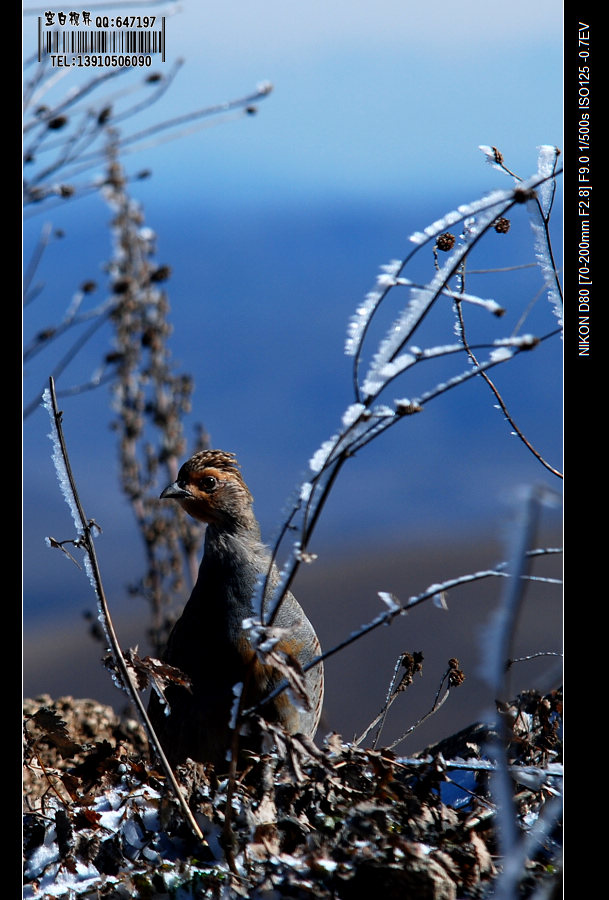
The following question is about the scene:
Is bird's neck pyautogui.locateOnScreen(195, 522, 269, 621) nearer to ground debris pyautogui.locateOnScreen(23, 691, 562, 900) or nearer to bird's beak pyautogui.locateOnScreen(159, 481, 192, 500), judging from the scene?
bird's beak pyautogui.locateOnScreen(159, 481, 192, 500)

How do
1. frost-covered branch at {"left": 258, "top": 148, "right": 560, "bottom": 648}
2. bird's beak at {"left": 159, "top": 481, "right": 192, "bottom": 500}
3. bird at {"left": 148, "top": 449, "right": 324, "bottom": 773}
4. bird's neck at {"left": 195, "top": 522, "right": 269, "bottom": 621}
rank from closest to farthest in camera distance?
1. frost-covered branch at {"left": 258, "top": 148, "right": 560, "bottom": 648}
2. bird at {"left": 148, "top": 449, "right": 324, "bottom": 773}
3. bird's neck at {"left": 195, "top": 522, "right": 269, "bottom": 621}
4. bird's beak at {"left": 159, "top": 481, "right": 192, "bottom": 500}

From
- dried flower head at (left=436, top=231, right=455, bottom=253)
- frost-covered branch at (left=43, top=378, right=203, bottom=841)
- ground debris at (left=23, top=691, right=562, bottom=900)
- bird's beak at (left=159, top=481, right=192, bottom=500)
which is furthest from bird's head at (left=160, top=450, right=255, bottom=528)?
dried flower head at (left=436, top=231, right=455, bottom=253)

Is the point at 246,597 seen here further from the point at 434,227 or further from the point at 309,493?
the point at 434,227

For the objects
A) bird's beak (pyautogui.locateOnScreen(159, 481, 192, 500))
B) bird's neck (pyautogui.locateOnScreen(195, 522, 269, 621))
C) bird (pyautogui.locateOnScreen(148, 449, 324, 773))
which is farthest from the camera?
bird's beak (pyautogui.locateOnScreen(159, 481, 192, 500))

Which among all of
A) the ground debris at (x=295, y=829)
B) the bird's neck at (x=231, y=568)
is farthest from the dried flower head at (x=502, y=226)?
the bird's neck at (x=231, y=568)

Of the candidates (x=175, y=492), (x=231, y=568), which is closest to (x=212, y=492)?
(x=175, y=492)

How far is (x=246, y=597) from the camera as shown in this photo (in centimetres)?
282

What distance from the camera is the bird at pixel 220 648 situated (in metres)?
2.62

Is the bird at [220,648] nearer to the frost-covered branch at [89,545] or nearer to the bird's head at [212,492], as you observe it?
the bird's head at [212,492]

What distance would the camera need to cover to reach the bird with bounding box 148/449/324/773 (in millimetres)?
2615

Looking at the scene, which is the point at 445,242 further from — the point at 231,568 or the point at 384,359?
the point at 231,568

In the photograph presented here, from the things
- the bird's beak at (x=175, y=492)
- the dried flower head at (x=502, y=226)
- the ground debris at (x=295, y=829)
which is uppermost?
the bird's beak at (x=175, y=492)

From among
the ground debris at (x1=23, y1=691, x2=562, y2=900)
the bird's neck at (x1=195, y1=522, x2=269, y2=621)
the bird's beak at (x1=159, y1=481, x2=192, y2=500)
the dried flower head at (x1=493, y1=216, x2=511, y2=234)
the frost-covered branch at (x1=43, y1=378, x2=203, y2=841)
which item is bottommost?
the ground debris at (x1=23, y1=691, x2=562, y2=900)

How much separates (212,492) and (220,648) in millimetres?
662
